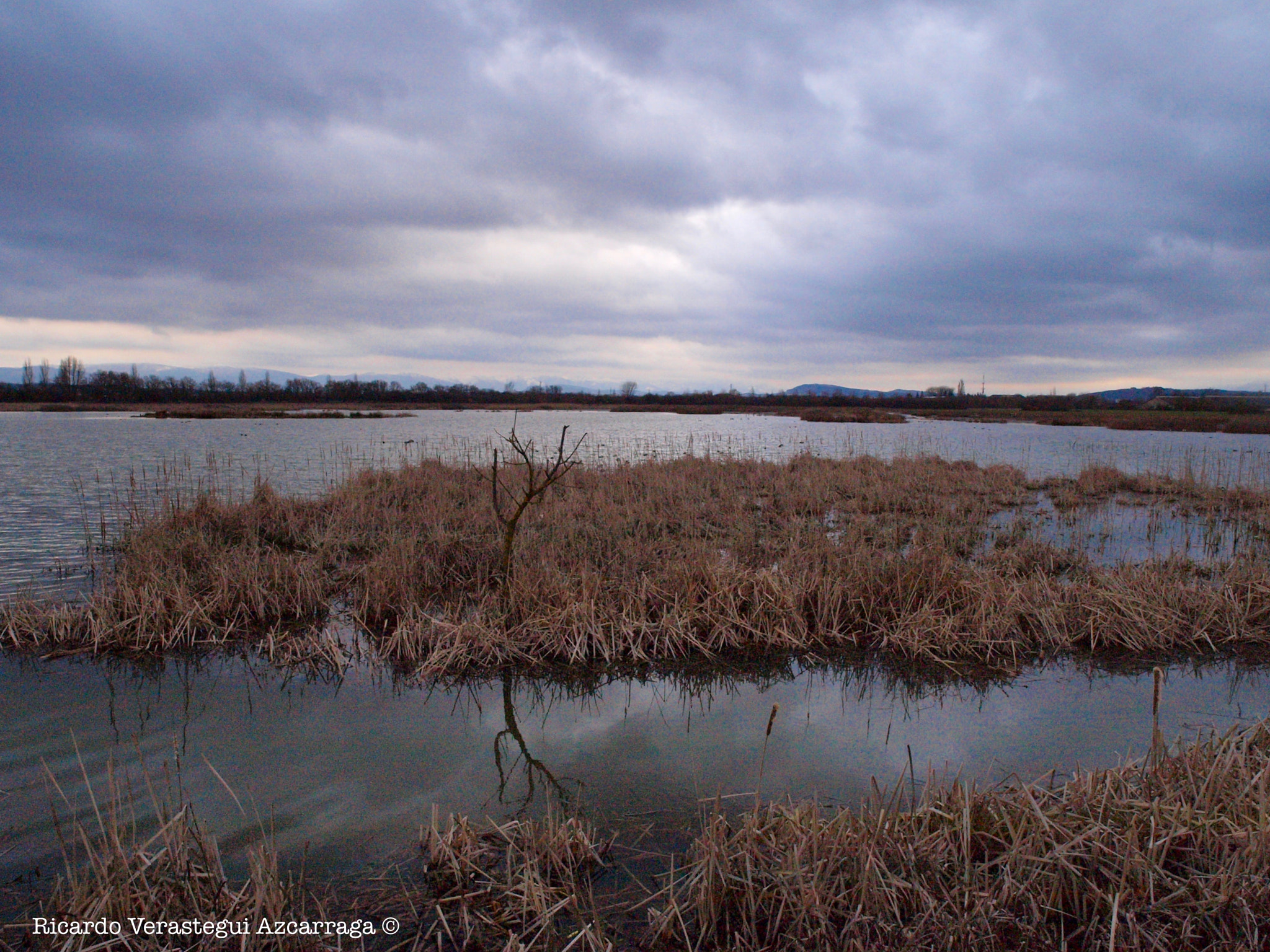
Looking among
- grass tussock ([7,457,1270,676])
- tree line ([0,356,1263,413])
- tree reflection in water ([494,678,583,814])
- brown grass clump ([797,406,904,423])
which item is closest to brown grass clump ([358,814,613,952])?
tree reflection in water ([494,678,583,814])

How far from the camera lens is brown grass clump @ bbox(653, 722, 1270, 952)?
2.51m

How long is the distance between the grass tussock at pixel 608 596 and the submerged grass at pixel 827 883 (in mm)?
2896

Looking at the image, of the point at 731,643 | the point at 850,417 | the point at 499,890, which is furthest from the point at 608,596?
the point at 850,417

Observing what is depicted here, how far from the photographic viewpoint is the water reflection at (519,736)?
12.5 ft

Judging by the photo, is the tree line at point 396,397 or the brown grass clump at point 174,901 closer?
the brown grass clump at point 174,901

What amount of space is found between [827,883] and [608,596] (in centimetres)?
421

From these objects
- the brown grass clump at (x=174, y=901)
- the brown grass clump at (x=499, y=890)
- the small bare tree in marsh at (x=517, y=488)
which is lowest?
the brown grass clump at (x=499, y=890)

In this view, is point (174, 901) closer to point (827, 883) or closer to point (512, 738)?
point (512, 738)

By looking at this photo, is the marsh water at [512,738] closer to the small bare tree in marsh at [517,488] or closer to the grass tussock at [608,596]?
the grass tussock at [608,596]

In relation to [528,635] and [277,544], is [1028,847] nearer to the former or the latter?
[528,635]

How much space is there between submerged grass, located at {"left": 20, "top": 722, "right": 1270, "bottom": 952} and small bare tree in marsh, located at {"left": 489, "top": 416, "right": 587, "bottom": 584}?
3.01 metres

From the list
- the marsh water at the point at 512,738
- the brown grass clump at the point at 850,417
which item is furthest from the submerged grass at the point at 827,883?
the brown grass clump at the point at 850,417

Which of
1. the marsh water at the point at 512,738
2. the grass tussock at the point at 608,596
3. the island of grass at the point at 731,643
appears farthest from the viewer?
the grass tussock at the point at 608,596

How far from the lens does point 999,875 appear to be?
113 inches
